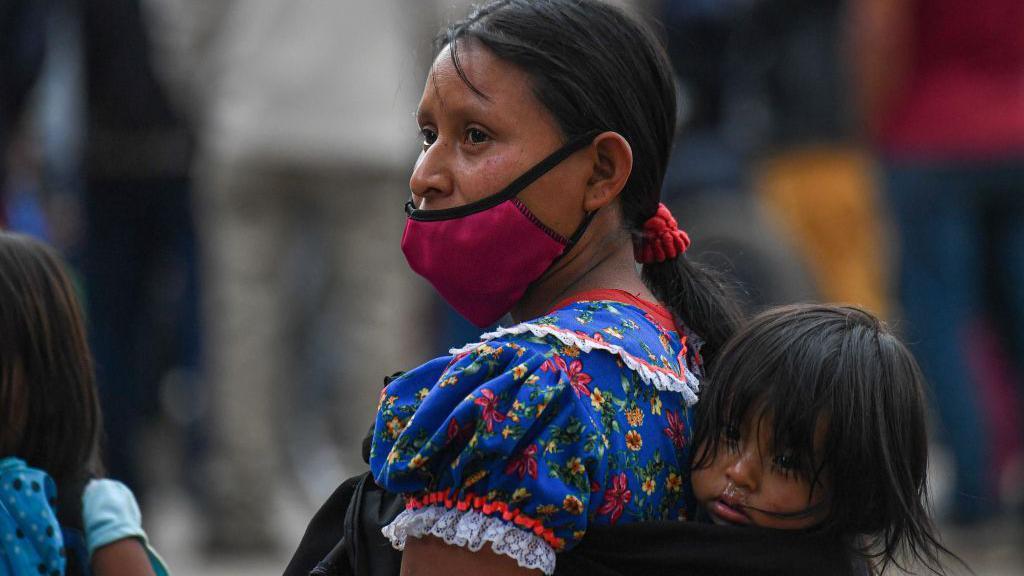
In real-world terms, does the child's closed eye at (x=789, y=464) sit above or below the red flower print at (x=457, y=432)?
below

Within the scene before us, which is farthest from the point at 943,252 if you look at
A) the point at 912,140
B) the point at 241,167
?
the point at 241,167

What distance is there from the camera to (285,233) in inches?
246

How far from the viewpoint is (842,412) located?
7.13ft

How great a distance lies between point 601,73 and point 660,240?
0.31 meters

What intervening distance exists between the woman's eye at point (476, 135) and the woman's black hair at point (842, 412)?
1.46 ft

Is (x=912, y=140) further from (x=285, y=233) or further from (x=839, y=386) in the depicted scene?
(x=839, y=386)

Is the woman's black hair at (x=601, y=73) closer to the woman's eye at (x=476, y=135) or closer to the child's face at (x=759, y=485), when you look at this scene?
the woman's eye at (x=476, y=135)

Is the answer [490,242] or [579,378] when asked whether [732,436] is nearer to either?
[579,378]

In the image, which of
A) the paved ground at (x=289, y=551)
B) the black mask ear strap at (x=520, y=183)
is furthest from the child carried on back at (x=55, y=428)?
the paved ground at (x=289, y=551)

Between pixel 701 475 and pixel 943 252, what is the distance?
13.3 ft

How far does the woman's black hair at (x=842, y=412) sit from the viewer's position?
7.14 feet

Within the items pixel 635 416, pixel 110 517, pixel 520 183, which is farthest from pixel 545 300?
pixel 110 517

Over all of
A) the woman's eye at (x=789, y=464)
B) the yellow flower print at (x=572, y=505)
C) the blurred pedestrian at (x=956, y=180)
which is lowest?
the blurred pedestrian at (x=956, y=180)

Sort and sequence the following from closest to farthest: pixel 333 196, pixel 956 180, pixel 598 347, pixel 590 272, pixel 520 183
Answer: pixel 598 347, pixel 520 183, pixel 590 272, pixel 956 180, pixel 333 196
